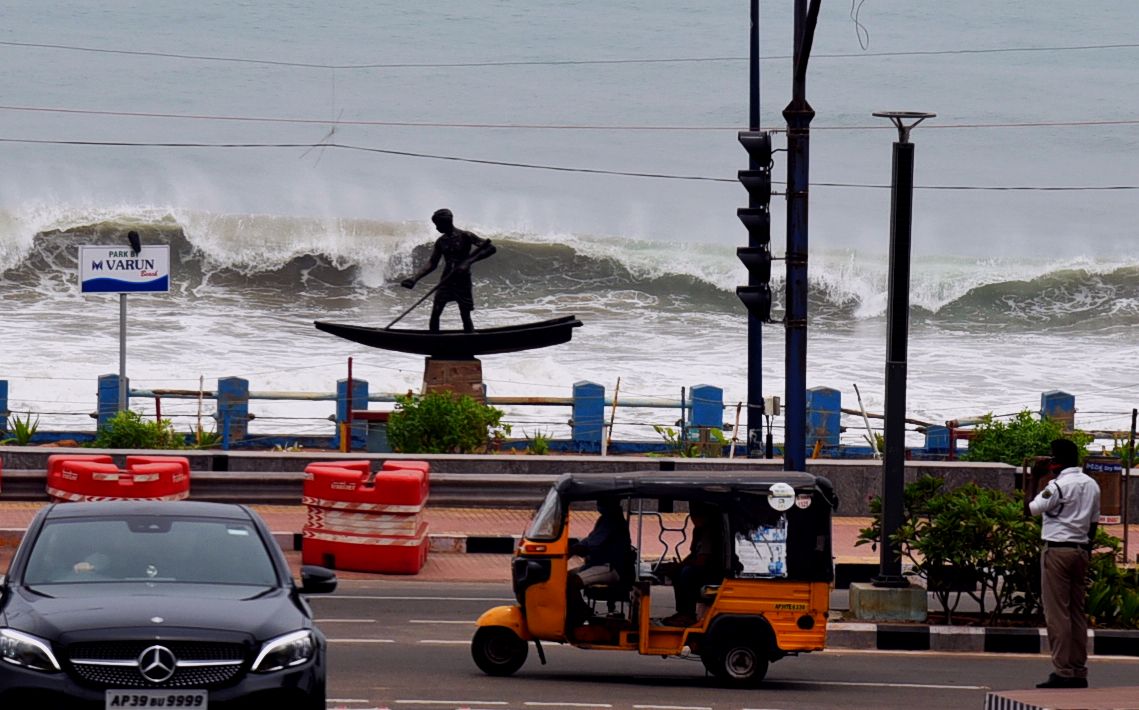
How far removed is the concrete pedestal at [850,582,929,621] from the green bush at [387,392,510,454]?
364 inches

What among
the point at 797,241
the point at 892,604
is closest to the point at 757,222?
the point at 797,241

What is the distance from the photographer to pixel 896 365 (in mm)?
14891

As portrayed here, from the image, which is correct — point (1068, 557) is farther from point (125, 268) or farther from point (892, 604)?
point (125, 268)

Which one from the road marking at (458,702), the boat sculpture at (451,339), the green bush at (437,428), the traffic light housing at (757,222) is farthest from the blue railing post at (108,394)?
the road marking at (458,702)

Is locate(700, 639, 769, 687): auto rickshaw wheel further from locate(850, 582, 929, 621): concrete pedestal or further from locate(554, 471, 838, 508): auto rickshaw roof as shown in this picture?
locate(850, 582, 929, 621): concrete pedestal

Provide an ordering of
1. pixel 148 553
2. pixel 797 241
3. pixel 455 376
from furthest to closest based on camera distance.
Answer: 1. pixel 455 376
2. pixel 797 241
3. pixel 148 553

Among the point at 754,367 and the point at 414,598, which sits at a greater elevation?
the point at 754,367

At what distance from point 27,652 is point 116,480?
8867 mm

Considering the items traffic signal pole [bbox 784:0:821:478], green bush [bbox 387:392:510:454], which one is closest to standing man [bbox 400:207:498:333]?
green bush [bbox 387:392:510:454]

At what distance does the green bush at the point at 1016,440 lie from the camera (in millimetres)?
22922

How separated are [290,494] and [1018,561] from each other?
8321 mm

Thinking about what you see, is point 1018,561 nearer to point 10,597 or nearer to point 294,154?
point 10,597

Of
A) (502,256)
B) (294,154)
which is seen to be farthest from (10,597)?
(294,154)

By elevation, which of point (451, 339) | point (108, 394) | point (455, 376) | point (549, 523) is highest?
point (451, 339)
